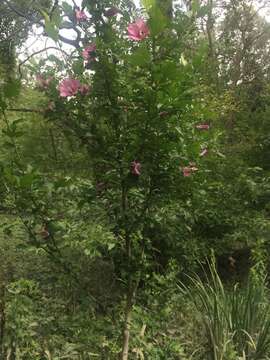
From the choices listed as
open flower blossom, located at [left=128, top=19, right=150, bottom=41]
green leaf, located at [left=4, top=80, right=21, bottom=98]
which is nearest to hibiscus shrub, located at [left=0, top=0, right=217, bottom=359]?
open flower blossom, located at [left=128, top=19, right=150, bottom=41]

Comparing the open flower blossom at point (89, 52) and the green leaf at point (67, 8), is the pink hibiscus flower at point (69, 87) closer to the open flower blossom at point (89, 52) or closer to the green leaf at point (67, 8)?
the open flower blossom at point (89, 52)

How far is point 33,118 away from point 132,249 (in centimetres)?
510

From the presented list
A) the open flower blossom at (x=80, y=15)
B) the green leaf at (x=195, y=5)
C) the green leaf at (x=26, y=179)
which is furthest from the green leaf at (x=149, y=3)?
the green leaf at (x=26, y=179)

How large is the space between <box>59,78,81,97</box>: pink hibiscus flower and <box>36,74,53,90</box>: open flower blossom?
12 centimetres

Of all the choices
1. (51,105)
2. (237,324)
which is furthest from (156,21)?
(237,324)

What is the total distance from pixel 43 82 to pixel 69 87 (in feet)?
0.60

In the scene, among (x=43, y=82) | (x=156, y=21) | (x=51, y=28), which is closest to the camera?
(x=156, y=21)

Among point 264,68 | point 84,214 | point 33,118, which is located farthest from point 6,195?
point 264,68

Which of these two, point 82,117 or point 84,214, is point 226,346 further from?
point 82,117

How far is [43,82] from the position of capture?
225 centimetres

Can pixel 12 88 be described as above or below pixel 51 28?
below

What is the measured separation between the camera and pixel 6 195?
2221 millimetres

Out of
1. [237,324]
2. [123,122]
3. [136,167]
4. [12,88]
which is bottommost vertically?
→ [237,324]

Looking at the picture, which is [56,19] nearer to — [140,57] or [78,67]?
[78,67]
